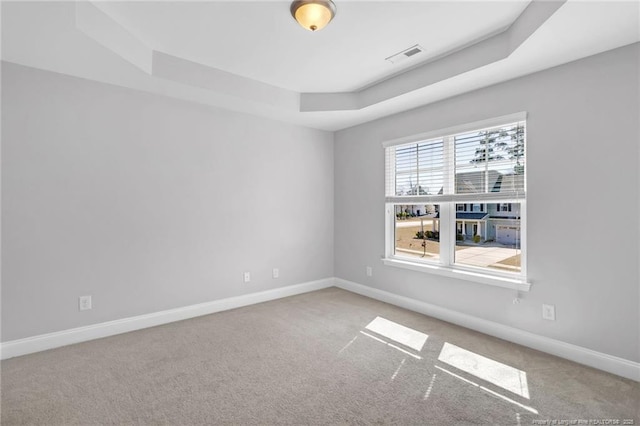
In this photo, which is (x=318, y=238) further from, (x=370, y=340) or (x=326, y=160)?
(x=370, y=340)

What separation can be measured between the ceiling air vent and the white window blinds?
102cm

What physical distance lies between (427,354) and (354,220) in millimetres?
2311

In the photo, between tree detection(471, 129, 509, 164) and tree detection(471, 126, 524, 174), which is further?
tree detection(471, 129, 509, 164)

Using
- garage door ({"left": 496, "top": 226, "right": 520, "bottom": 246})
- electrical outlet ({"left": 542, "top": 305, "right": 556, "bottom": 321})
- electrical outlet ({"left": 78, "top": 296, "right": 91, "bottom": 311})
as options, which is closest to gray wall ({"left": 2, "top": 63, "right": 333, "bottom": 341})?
electrical outlet ({"left": 78, "top": 296, "right": 91, "bottom": 311})

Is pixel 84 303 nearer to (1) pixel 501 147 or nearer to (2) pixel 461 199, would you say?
(2) pixel 461 199

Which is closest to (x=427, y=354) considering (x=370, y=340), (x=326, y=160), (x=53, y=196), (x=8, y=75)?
(x=370, y=340)

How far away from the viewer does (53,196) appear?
9.23 ft

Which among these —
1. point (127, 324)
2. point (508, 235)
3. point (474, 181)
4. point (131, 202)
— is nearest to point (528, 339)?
point (508, 235)

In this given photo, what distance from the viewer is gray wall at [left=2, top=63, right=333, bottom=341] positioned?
2.70 meters

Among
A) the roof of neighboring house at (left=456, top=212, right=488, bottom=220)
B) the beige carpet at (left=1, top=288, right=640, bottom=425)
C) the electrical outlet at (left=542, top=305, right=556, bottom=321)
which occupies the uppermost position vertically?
the roof of neighboring house at (left=456, top=212, right=488, bottom=220)

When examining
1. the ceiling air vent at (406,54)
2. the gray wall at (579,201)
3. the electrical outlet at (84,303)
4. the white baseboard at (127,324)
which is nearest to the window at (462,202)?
the gray wall at (579,201)

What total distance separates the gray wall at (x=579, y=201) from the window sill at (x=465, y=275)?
0.25ft

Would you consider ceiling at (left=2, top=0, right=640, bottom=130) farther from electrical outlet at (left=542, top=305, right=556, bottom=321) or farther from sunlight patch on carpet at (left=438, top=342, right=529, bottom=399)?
sunlight patch on carpet at (left=438, top=342, right=529, bottom=399)

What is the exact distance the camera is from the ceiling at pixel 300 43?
2145 mm
